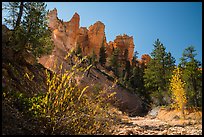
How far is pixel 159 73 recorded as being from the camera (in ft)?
108

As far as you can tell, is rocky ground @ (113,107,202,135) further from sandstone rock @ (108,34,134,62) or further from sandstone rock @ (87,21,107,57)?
sandstone rock @ (108,34,134,62)

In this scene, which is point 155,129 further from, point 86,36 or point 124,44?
point 124,44

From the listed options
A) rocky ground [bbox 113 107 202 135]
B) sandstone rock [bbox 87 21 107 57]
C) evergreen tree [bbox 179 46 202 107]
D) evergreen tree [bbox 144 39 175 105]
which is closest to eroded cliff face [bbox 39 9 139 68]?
sandstone rock [bbox 87 21 107 57]

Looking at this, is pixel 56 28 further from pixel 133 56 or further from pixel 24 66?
pixel 24 66

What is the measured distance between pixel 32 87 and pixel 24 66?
144 inches

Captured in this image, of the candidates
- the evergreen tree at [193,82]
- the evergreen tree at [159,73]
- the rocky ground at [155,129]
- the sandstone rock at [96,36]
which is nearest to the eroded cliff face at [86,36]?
the sandstone rock at [96,36]

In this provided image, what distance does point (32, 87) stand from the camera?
1127 centimetres

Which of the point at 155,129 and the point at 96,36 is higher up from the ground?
the point at 96,36

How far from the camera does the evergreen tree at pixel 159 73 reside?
104ft

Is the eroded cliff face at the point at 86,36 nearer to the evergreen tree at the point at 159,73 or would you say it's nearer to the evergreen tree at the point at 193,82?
the evergreen tree at the point at 159,73

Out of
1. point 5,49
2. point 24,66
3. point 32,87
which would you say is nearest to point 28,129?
point 32,87

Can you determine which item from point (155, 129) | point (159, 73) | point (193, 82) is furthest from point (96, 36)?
point (155, 129)

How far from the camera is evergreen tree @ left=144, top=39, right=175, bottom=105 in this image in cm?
3176

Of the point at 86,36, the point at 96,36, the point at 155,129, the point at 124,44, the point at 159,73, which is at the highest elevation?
the point at 86,36
